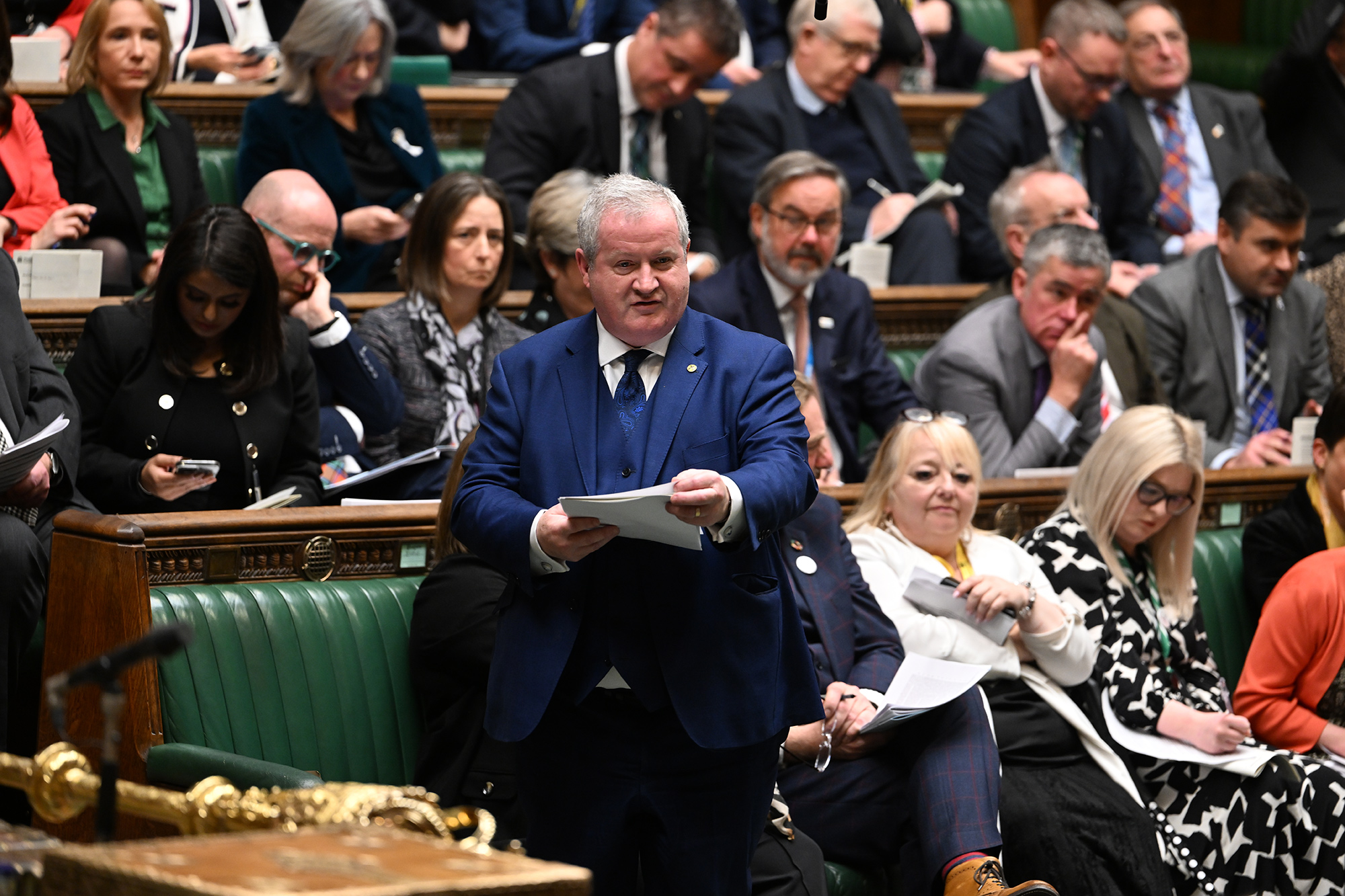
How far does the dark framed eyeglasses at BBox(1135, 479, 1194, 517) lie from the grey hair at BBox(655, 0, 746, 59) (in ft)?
6.12

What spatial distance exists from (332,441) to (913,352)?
1859mm

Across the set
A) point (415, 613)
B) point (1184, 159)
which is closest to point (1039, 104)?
point (1184, 159)

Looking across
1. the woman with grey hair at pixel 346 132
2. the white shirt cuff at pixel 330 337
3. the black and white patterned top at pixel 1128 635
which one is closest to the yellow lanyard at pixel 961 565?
the black and white patterned top at pixel 1128 635

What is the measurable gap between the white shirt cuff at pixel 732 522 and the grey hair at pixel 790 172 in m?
2.04

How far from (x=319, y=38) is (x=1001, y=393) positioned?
6.37 feet

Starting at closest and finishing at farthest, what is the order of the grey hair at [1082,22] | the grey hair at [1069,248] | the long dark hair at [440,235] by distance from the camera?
the long dark hair at [440,235] → the grey hair at [1069,248] → the grey hair at [1082,22]

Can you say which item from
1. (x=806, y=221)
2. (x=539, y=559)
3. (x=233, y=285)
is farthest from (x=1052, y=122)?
(x=539, y=559)

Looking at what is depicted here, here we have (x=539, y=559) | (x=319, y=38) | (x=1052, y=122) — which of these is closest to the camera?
(x=539, y=559)

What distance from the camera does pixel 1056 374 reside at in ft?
12.9

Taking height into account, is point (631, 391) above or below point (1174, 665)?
above

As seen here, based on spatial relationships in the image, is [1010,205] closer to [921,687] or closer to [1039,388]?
[1039,388]

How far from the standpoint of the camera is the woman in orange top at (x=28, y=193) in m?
3.69

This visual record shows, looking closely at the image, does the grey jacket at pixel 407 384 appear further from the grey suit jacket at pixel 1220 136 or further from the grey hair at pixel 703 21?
the grey suit jacket at pixel 1220 136

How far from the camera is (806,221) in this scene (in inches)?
153
